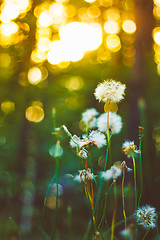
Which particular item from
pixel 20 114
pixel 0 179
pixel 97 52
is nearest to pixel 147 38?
pixel 97 52

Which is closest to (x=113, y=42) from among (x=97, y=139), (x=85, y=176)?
(x=97, y=139)

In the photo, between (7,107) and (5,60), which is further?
(7,107)

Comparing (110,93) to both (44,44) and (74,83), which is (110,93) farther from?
(44,44)

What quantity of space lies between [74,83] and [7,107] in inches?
73.0

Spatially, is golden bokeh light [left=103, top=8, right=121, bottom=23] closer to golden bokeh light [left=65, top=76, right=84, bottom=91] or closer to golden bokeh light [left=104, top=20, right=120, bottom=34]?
golden bokeh light [left=104, top=20, right=120, bottom=34]

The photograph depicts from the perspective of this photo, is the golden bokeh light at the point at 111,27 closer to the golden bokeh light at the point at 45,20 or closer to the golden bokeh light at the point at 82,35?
the golden bokeh light at the point at 82,35

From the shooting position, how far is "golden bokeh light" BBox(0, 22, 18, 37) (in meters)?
4.54

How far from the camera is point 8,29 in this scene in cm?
481

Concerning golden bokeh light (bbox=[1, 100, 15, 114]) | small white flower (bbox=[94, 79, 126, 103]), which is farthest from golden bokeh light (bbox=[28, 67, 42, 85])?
small white flower (bbox=[94, 79, 126, 103])

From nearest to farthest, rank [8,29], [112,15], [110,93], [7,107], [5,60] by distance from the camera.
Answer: [110,93]
[8,29]
[5,60]
[7,107]
[112,15]

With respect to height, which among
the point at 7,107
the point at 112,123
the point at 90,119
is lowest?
the point at 112,123

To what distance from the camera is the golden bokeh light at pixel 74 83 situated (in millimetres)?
5240

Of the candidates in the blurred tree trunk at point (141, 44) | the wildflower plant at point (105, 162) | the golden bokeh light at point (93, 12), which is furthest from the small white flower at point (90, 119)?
the golden bokeh light at point (93, 12)

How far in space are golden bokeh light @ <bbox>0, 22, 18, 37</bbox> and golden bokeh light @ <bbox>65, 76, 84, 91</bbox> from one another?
1634 mm
